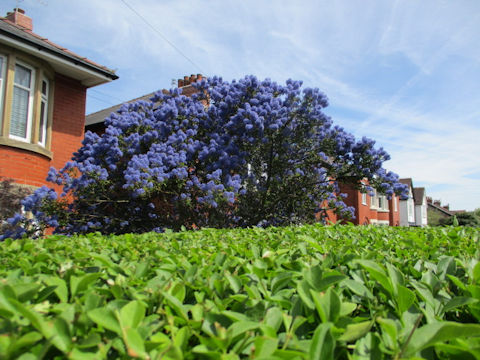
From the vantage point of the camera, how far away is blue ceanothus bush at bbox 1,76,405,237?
8.18 meters

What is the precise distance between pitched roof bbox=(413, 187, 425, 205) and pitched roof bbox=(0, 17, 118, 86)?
58.8m

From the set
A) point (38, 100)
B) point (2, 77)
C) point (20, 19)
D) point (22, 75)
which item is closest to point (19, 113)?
point (38, 100)

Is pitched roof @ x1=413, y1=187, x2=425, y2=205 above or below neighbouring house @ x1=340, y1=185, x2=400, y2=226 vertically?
above

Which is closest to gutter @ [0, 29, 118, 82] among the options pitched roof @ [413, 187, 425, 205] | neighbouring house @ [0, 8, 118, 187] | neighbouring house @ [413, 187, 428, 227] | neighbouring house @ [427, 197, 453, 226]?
neighbouring house @ [0, 8, 118, 187]

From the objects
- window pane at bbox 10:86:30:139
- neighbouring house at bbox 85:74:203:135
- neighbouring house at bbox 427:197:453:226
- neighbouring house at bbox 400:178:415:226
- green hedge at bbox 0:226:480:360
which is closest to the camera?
green hedge at bbox 0:226:480:360

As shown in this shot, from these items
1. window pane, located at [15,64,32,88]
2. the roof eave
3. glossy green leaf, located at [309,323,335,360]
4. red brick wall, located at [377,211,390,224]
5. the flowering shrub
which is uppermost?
the roof eave

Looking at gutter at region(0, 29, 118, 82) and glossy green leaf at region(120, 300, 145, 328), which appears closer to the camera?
glossy green leaf at region(120, 300, 145, 328)

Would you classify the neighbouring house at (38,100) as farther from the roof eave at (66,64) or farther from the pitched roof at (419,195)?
the pitched roof at (419,195)

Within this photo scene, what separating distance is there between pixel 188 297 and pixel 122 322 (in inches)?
17.6

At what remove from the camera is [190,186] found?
8.53 meters

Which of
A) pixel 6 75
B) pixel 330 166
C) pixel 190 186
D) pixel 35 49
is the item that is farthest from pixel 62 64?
pixel 330 166

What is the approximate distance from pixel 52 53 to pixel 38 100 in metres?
1.36

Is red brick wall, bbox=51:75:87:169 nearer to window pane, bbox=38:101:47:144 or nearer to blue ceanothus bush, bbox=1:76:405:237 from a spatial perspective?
window pane, bbox=38:101:47:144

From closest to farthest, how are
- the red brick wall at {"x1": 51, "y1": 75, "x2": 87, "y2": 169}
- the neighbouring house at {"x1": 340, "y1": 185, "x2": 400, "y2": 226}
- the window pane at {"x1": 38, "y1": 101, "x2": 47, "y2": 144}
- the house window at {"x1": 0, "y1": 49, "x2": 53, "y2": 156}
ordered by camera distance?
the house window at {"x1": 0, "y1": 49, "x2": 53, "y2": 156}, the window pane at {"x1": 38, "y1": 101, "x2": 47, "y2": 144}, the red brick wall at {"x1": 51, "y1": 75, "x2": 87, "y2": 169}, the neighbouring house at {"x1": 340, "y1": 185, "x2": 400, "y2": 226}
